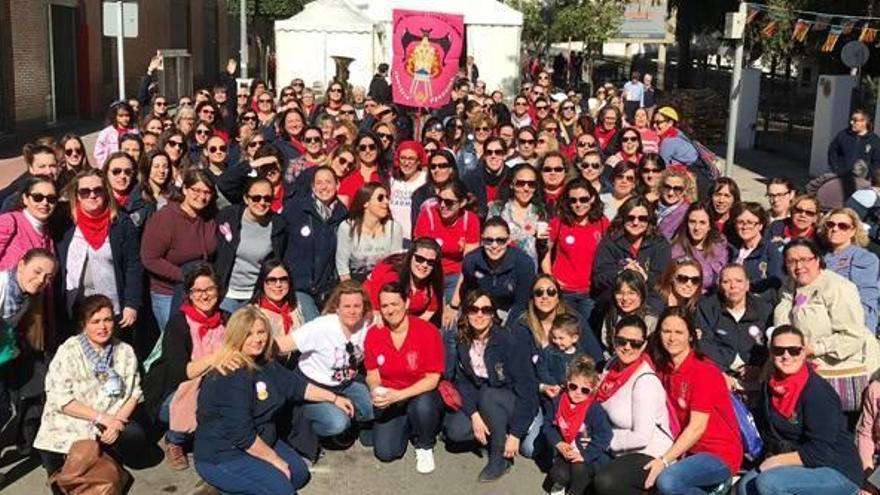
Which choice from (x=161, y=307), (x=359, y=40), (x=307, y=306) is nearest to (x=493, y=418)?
(x=307, y=306)

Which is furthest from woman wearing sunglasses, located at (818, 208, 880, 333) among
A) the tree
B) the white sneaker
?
the tree

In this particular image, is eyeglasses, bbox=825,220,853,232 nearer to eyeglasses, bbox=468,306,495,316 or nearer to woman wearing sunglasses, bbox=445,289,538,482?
woman wearing sunglasses, bbox=445,289,538,482

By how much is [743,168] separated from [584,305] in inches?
568

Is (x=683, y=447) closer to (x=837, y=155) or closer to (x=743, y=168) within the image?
(x=837, y=155)

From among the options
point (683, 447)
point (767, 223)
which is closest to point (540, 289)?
point (683, 447)

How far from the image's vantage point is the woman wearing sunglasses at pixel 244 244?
683 centimetres

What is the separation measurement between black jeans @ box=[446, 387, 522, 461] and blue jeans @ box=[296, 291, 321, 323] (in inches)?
55.6

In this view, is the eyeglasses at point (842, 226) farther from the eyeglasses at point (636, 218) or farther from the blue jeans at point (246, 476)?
the blue jeans at point (246, 476)

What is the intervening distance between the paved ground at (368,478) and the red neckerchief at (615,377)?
777mm

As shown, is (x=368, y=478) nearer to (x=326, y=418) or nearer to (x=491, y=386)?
(x=326, y=418)

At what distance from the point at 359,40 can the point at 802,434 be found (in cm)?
2421

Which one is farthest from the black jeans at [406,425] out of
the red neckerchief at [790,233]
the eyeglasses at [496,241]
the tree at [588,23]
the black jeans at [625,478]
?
the tree at [588,23]

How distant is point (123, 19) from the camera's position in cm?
1398

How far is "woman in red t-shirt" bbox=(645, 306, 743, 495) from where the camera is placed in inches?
206
